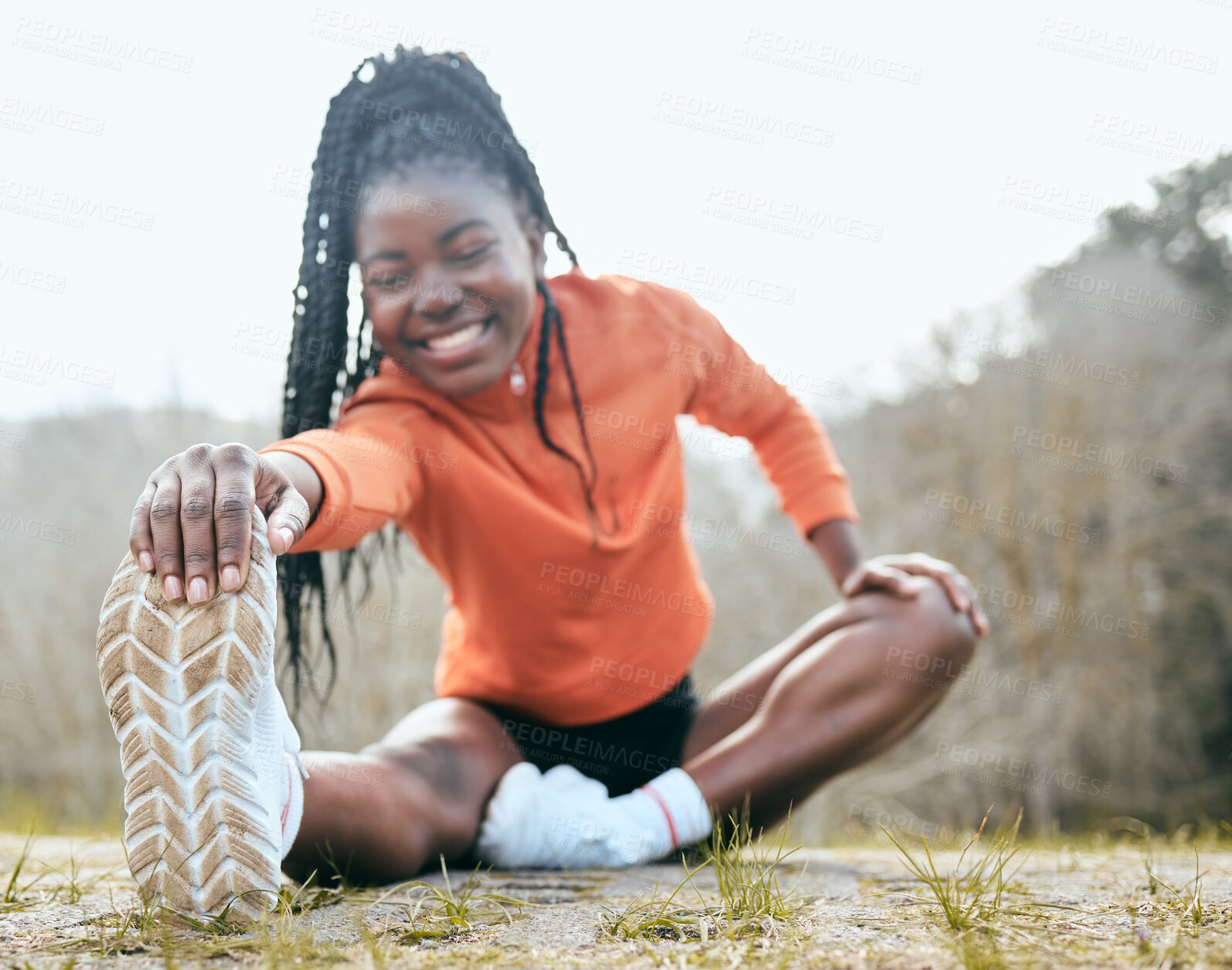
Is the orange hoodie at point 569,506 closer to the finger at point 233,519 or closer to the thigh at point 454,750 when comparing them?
the thigh at point 454,750

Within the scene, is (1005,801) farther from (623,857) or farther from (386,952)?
(386,952)

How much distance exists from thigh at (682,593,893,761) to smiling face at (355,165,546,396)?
86cm

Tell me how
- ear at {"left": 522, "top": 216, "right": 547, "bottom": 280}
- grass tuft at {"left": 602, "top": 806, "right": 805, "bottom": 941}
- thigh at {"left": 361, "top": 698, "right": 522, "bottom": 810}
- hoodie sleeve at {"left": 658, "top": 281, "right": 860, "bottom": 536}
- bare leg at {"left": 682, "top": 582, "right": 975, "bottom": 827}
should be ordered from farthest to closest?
hoodie sleeve at {"left": 658, "top": 281, "right": 860, "bottom": 536} → ear at {"left": 522, "top": 216, "right": 547, "bottom": 280} → bare leg at {"left": 682, "top": 582, "right": 975, "bottom": 827} → thigh at {"left": 361, "top": 698, "right": 522, "bottom": 810} → grass tuft at {"left": 602, "top": 806, "right": 805, "bottom": 941}

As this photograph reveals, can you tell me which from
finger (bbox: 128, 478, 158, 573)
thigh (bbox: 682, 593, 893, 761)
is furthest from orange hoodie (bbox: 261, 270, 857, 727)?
finger (bbox: 128, 478, 158, 573)

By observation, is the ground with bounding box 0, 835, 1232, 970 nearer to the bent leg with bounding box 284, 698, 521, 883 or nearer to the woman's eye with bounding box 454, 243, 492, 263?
the bent leg with bounding box 284, 698, 521, 883

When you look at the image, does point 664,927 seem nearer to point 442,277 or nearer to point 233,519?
point 233,519

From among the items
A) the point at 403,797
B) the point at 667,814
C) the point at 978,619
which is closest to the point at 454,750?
the point at 403,797

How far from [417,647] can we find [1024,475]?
7.48m

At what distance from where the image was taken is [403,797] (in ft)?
4.82

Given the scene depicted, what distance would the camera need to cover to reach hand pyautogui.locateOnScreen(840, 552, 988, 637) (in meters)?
1.93

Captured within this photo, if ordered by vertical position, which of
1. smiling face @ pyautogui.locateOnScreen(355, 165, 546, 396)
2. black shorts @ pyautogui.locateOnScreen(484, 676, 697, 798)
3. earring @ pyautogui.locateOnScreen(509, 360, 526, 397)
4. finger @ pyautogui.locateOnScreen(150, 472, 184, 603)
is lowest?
black shorts @ pyautogui.locateOnScreen(484, 676, 697, 798)

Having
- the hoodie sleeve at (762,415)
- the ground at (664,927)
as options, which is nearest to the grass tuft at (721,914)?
the ground at (664,927)

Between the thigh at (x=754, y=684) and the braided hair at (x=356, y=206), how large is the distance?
50 cm

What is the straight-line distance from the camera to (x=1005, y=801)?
1039 centimetres
